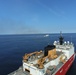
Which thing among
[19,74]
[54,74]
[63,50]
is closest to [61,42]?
[63,50]

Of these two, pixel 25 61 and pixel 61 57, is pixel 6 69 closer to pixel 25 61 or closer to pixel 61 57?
pixel 25 61

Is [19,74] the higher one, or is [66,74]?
[19,74]

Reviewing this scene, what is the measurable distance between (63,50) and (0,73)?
79.6 ft

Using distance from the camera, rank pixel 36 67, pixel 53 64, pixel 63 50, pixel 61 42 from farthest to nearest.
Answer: pixel 61 42 → pixel 63 50 → pixel 53 64 → pixel 36 67

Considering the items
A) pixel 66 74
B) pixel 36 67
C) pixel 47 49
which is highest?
pixel 47 49

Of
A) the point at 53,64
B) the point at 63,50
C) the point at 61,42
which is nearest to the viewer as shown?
the point at 53,64

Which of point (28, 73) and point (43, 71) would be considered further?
point (28, 73)

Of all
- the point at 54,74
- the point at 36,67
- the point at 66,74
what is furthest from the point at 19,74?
the point at 66,74

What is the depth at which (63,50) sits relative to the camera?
37594 millimetres

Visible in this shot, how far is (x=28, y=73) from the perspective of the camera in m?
26.4

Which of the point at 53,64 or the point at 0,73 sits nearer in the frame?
the point at 53,64

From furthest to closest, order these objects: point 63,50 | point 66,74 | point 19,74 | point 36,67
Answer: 1. point 63,50
2. point 66,74
3. point 19,74
4. point 36,67

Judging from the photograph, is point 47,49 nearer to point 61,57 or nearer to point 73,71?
point 61,57

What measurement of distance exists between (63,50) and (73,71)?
8.31 m
